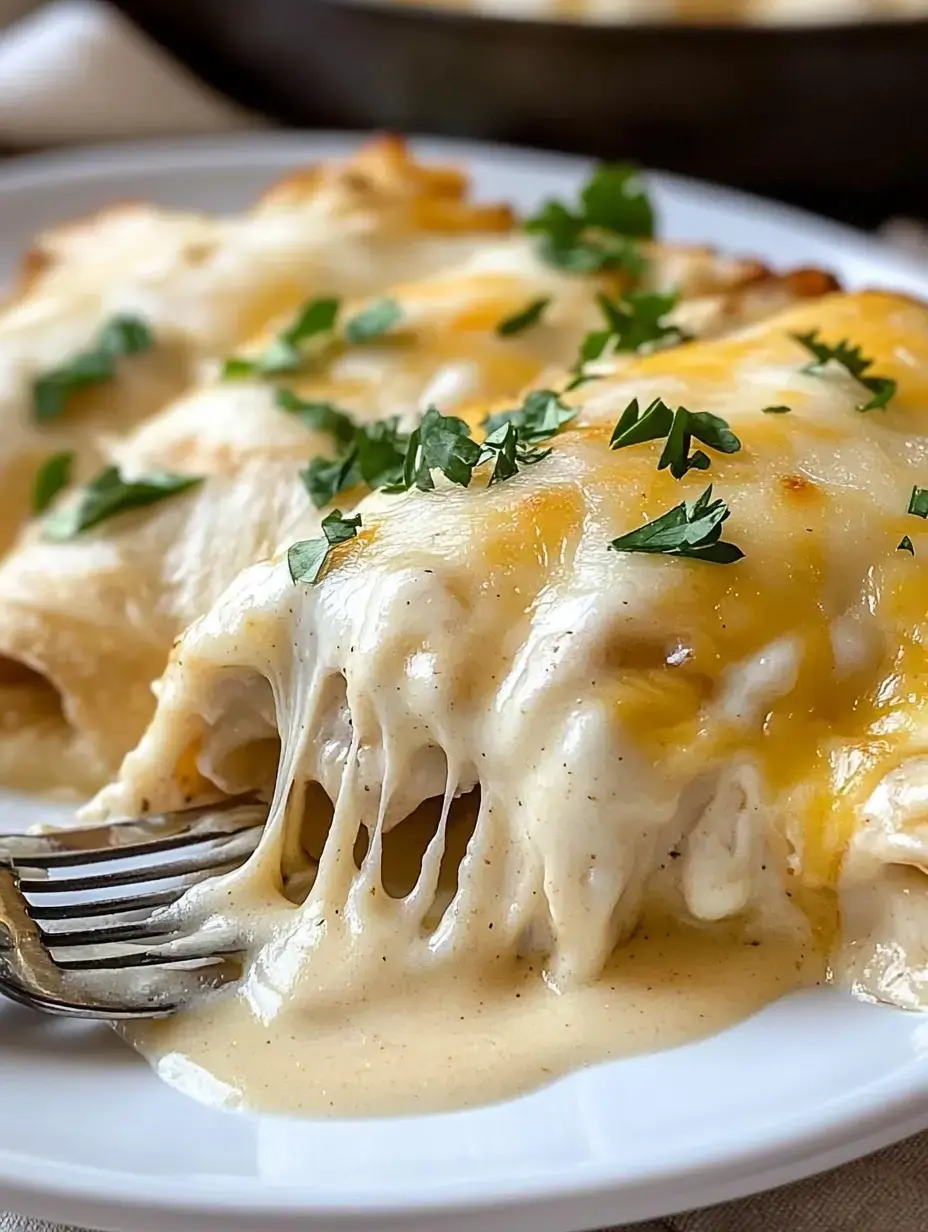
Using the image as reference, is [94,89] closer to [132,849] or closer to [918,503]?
[132,849]

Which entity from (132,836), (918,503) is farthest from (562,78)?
(132,836)

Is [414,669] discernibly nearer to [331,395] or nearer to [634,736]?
[634,736]

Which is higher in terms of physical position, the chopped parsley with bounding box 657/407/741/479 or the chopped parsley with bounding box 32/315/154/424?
the chopped parsley with bounding box 657/407/741/479

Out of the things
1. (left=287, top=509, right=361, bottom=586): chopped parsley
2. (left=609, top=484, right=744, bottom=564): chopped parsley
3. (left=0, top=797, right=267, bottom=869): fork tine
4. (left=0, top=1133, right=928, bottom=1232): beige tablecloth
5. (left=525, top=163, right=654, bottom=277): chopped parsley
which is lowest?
(left=0, top=1133, right=928, bottom=1232): beige tablecloth

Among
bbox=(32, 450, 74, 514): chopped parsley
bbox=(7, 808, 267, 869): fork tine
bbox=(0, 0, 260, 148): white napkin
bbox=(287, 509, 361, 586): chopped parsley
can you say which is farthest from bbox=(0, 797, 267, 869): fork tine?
bbox=(0, 0, 260, 148): white napkin

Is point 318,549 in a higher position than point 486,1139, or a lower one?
higher

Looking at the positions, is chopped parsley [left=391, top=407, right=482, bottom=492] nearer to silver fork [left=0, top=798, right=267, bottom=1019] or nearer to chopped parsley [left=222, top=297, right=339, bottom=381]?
silver fork [left=0, top=798, right=267, bottom=1019]

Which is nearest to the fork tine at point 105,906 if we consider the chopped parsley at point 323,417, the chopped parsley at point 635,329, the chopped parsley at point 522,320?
the chopped parsley at point 323,417
